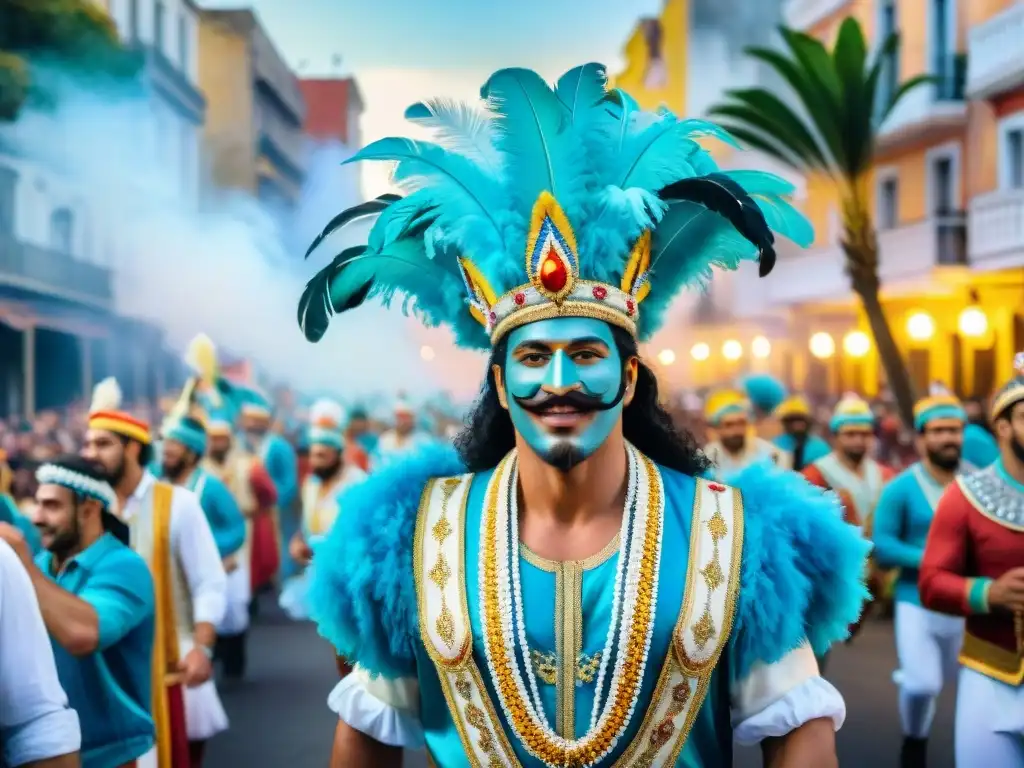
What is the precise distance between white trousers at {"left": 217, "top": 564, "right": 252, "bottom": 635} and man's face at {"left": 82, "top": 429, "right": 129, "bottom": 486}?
4033mm

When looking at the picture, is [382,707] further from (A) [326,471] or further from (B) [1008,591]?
(A) [326,471]

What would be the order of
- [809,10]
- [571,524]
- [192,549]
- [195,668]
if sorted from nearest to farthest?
[571,524]
[195,668]
[192,549]
[809,10]

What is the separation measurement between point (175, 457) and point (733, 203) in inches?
257

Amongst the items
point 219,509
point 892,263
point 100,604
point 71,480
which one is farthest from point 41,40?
→ point 100,604

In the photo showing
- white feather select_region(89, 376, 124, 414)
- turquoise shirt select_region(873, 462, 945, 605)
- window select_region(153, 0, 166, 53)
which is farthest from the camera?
window select_region(153, 0, 166, 53)

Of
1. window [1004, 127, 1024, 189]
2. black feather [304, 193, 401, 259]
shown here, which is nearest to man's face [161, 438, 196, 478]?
black feather [304, 193, 401, 259]

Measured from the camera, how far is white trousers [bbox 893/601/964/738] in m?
8.21

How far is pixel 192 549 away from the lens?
696cm

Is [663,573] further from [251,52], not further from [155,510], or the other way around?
[251,52]

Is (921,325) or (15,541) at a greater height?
(921,325)

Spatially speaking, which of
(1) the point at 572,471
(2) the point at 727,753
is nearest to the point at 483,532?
(1) the point at 572,471

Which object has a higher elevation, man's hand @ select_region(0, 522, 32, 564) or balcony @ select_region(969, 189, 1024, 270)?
balcony @ select_region(969, 189, 1024, 270)

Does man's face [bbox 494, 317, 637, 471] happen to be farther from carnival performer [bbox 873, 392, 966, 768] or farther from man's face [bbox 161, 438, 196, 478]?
man's face [bbox 161, 438, 196, 478]

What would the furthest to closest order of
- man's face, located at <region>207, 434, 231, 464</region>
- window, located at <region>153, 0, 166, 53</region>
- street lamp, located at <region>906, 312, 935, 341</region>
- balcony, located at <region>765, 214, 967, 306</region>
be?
window, located at <region>153, 0, 166, 53</region> < balcony, located at <region>765, 214, 967, 306</region> < street lamp, located at <region>906, 312, 935, 341</region> < man's face, located at <region>207, 434, 231, 464</region>
